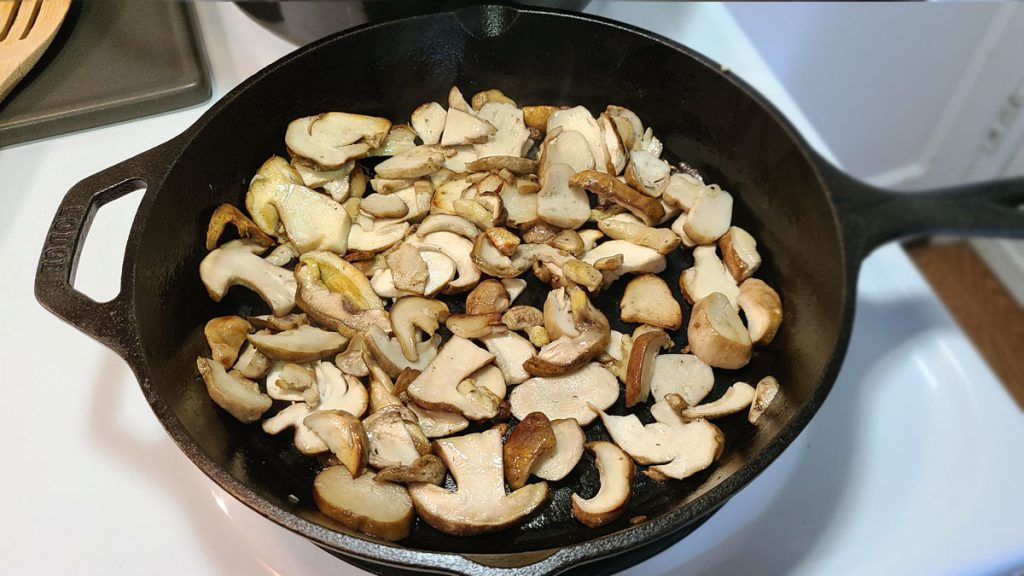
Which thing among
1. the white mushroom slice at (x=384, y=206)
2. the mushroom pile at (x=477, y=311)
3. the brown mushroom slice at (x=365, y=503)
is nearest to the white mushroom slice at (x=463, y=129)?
the mushroom pile at (x=477, y=311)

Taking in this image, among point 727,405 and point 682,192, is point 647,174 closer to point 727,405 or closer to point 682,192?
point 682,192

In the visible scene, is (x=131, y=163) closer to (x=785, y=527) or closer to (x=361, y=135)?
(x=361, y=135)

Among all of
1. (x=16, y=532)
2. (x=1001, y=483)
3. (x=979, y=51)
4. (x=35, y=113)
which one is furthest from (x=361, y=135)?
(x=979, y=51)

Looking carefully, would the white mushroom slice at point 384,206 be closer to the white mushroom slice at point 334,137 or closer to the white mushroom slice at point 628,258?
the white mushroom slice at point 334,137

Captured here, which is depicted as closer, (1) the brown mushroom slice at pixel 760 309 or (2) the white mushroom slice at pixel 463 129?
(1) the brown mushroom slice at pixel 760 309

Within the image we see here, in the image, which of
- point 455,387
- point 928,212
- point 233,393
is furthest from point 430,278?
point 928,212

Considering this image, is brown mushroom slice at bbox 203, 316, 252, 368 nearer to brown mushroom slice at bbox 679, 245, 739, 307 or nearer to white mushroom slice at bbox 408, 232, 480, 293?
white mushroom slice at bbox 408, 232, 480, 293

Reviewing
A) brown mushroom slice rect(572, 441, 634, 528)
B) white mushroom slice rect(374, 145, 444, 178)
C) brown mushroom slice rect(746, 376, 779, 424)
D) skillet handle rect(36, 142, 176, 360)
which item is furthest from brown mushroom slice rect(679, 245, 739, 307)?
skillet handle rect(36, 142, 176, 360)
